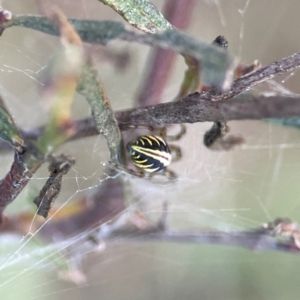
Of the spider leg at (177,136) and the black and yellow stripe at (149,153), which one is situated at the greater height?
the spider leg at (177,136)

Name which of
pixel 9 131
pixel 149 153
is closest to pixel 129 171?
pixel 149 153

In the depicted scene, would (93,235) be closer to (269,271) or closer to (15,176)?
(15,176)

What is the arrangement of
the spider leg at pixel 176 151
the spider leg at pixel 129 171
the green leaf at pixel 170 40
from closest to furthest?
1. the green leaf at pixel 170 40
2. the spider leg at pixel 129 171
3. the spider leg at pixel 176 151

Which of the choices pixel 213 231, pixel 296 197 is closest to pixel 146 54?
pixel 213 231

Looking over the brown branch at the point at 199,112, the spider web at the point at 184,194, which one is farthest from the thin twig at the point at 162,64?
the brown branch at the point at 199,112

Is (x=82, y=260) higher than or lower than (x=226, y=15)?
lower

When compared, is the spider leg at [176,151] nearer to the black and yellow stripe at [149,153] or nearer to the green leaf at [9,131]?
the black and yellow stripe at [149,153]

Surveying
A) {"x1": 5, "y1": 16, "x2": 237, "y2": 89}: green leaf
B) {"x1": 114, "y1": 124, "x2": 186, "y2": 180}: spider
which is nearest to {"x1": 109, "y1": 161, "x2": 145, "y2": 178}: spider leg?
{"x1": 114, "y1": 124, "x2": 186, "y2": 180}: spider

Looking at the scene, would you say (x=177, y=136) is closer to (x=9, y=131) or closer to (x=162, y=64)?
(x=162, y=64)
